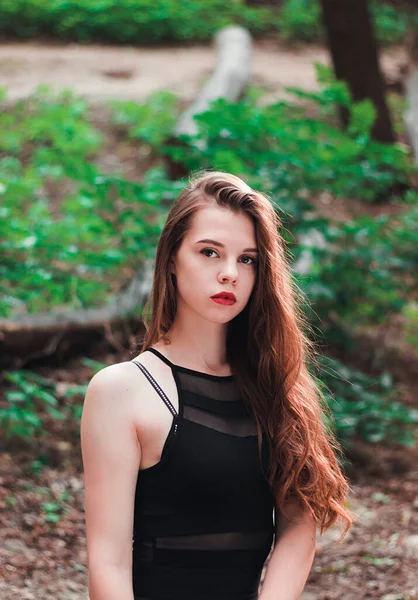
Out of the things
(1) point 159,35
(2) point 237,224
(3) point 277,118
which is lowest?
(1) point 159,35

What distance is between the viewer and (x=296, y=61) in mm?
13836

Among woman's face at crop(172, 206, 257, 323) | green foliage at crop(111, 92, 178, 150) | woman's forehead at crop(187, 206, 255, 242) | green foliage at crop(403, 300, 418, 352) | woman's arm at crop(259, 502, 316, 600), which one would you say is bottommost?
green foliage at crop(111, 92, 178, 150)

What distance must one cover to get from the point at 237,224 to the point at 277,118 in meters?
3.30

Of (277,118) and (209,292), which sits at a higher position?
(209,292)

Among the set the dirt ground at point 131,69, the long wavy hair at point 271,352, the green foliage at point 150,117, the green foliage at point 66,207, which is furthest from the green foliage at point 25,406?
the dirt ground at point 131,69

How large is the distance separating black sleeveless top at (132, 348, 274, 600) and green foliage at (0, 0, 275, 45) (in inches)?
490

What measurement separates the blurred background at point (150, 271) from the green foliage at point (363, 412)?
0.01 metres

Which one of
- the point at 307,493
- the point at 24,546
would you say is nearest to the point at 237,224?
the point at 307,493

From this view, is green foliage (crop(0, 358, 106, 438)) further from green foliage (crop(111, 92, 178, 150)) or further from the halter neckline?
green foliage (crop(111, 92, 178, 150))

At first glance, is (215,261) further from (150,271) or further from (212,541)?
(150,271)

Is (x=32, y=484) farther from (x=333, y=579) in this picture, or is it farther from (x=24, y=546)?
(x=333, y=579)

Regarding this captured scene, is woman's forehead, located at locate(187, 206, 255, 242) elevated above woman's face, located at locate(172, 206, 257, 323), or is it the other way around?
woman's forehead, located at locate(187, 206, 255, 242)

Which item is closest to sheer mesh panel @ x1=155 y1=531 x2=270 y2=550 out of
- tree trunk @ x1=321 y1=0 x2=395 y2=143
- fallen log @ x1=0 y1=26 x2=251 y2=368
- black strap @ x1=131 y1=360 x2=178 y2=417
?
black strap @ x1=131 y1=360 x2=178 y2=417

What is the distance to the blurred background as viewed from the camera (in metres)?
3.79
